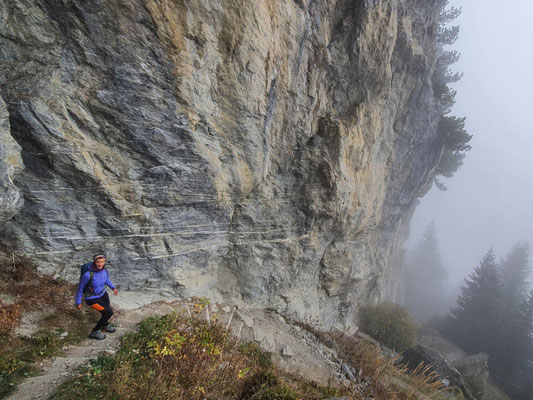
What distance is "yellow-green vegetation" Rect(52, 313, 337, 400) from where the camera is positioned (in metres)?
4.31

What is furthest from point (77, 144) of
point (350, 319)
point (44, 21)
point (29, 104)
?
point (350, 319)

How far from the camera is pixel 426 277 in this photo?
60.2 meters

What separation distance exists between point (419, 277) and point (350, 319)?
51.3 meters

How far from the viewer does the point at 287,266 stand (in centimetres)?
1220

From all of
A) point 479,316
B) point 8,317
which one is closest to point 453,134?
point 479,316

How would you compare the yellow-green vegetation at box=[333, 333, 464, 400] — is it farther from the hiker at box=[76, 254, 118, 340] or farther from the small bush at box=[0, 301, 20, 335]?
the small bush at box=[0, 301, 20, 335]

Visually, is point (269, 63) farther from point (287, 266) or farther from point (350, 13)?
point (287, 266)

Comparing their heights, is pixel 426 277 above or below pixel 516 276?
below

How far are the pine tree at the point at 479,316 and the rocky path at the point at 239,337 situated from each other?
2818 cm

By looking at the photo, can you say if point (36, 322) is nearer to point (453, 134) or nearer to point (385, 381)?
point (385, 381)

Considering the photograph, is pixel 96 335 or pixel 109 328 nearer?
pixel 96 335

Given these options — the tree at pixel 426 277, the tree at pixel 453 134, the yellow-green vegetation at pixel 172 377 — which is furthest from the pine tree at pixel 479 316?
the yellow-green vegetation at pixel 172 377

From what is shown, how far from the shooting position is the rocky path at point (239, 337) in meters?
4.82

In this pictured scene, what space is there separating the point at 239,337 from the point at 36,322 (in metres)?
5.78
